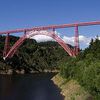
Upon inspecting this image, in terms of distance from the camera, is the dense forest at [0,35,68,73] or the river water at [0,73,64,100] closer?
the river water at [0,73,64,100]

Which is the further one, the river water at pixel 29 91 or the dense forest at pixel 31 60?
the dense forest at pixel 31 60

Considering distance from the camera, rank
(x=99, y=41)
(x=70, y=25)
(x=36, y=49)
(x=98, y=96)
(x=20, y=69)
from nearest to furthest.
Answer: (x=98, y=96) → (x=99, y=41) → (x=70, y=25) → (x=20, y=69) → (x=36, y=49)

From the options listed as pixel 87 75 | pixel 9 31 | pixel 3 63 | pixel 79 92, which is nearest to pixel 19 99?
pixel 79 92

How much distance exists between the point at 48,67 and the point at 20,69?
98.7ft

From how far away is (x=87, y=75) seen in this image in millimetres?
43156

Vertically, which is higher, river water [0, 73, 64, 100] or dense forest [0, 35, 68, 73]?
dense forest [0, 35, 68, 73]

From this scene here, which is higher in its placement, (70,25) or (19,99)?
(70,25)

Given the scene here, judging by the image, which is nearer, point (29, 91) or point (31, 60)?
point (29, 91)

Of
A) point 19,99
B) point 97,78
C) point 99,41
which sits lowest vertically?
point 19,99

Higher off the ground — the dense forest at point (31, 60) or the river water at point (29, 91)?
the dense forest at point (31, 60)

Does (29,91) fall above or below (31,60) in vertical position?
below

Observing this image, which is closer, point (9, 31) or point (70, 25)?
point (70, 25)

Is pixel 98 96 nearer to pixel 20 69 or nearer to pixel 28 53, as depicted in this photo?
pixel 20 69

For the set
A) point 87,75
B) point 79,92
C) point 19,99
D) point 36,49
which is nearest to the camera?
point 87,75
